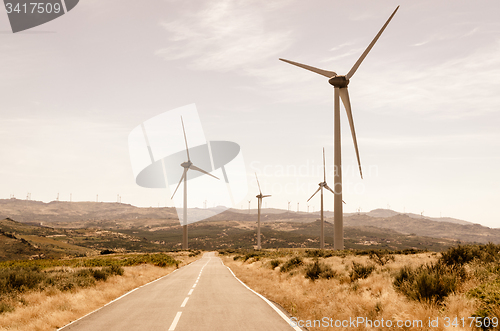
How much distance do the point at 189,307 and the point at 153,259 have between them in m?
31.6

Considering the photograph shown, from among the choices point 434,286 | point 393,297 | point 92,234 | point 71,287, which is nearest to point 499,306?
point 434,286

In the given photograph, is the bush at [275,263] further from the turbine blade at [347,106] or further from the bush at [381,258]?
the turbine blade at [347,106]

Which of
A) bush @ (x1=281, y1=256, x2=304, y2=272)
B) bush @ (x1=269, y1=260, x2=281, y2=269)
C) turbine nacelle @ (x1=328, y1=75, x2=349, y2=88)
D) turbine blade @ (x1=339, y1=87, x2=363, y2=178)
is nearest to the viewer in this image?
bush @ (x1=281, y1=256, x2=304, y2=272)

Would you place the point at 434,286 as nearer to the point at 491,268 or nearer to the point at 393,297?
the point at 393,297

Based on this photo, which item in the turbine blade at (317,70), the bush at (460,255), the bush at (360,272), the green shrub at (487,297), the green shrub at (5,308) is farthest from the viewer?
the turbine blade at (317,70)

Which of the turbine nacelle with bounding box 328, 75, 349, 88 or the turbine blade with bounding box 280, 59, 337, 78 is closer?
the turbine nacelle with bounding box 328, 75, 349, 88

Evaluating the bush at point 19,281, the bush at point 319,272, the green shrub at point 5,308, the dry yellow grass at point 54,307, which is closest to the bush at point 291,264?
the bush at point 319,272

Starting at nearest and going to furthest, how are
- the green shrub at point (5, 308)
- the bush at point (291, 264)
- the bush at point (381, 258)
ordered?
the green shrub at point (5, 308)
the bush at point (381, 258)
the bush at point (291, 264)

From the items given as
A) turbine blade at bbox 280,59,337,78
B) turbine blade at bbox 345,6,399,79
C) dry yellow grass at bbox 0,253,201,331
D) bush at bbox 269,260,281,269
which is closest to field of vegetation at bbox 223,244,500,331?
dry yellow grass at bbox 0,253,201,331

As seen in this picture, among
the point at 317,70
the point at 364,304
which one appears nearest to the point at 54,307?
the point at 364,304

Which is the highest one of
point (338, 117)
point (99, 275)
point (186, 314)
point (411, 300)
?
point (338, 117)

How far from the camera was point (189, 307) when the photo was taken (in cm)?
1391

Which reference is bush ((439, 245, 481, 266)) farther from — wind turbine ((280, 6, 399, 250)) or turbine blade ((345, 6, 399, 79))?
turbine blade ((345, 6, 399, 79))

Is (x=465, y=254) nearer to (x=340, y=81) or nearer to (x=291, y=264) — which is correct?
(x=291, y=264)
